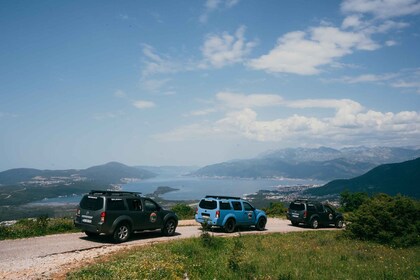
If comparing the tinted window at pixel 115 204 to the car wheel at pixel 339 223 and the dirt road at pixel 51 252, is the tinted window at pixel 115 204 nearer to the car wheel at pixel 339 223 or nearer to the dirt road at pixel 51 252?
the dirt road at pixel 51 252

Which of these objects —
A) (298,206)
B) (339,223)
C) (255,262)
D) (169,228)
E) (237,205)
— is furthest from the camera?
(339,223)

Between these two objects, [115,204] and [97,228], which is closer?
[97,228]

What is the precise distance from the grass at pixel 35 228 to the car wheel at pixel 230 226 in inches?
347

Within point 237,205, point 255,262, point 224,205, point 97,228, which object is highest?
point 224,205

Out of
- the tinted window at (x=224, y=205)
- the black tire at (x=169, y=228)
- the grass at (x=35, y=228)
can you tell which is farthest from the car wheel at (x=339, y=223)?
the grass at (x=35, y=228)

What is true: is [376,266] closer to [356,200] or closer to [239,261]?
[239,261]

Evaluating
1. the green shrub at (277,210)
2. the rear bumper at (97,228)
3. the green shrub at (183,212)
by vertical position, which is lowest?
the green shrub at (277,210)

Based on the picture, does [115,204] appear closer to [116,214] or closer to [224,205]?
[116,214]

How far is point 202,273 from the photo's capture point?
31.9ft

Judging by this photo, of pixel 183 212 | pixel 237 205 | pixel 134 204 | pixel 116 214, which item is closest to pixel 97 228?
pixel 116 214

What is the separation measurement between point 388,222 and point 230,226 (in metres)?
8.72

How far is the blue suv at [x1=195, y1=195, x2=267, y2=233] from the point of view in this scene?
734 inches

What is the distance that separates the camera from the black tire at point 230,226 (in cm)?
1897

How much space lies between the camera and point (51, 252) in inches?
486
